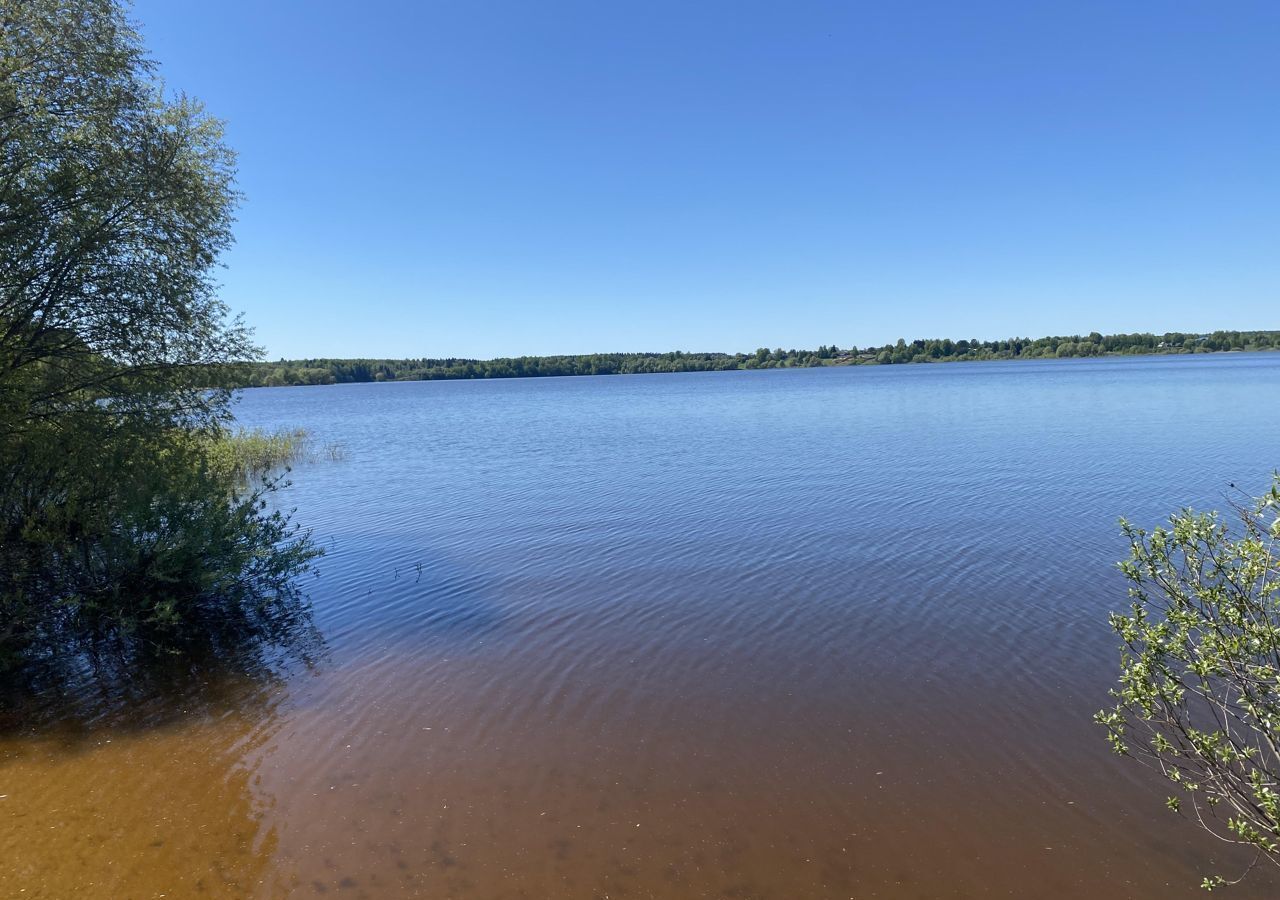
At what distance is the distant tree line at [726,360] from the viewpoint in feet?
513

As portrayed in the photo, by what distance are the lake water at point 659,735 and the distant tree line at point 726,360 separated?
15734cm

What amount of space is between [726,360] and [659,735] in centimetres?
19266

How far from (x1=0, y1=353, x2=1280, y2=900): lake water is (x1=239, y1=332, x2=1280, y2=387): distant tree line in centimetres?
15734

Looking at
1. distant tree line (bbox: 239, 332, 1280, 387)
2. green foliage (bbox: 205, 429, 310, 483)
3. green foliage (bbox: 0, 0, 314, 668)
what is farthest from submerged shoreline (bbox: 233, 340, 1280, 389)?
green foliage (bbox: 0, 0, 314, 668)

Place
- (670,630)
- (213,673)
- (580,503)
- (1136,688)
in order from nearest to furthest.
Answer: (1136,688)
(213,673)
(670,630)
(580,503)

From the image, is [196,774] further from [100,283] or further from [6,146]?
[6,146]

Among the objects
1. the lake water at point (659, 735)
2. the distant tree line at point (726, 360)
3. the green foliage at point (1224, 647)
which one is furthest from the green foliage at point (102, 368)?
the distant tree line at point (726, 360)

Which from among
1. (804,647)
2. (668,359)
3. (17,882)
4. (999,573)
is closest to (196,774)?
(17,882)

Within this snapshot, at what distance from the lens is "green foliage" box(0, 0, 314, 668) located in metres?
10.9

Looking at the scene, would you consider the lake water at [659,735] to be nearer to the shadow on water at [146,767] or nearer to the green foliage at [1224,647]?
the shadow on water at [146,767]

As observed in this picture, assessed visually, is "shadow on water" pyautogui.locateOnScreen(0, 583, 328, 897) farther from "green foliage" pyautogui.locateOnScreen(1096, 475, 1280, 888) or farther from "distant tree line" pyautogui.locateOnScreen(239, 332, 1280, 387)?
"distant tree line" pyautogui.locateOnScreen(239, 332, 1280, 387)

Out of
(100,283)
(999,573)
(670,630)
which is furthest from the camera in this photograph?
(999,573)

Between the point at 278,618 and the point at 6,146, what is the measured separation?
8.91m

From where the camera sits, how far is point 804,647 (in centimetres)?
1065
